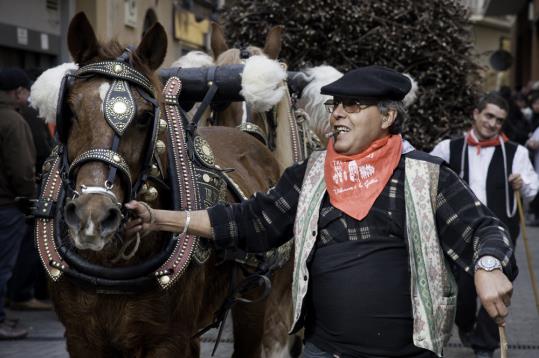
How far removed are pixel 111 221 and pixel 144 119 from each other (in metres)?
0.63

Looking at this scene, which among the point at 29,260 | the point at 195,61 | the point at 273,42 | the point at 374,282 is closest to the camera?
the point at 374,282

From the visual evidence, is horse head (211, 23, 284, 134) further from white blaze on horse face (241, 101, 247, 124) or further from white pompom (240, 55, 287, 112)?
white pompom (240, 55, 287, 112)

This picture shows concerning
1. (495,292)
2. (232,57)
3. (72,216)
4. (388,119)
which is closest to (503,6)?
(232,57)

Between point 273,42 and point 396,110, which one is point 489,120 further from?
point 396,110

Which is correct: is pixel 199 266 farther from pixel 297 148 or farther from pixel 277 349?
pixel 297 148

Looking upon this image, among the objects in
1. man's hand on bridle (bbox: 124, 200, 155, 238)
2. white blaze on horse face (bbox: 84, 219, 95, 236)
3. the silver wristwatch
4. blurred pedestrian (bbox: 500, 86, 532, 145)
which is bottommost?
blurred pedestrian (bbox: 500, 86, 532, 145)

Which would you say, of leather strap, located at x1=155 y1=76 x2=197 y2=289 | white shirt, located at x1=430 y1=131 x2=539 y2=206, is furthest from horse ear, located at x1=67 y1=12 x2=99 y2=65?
white shirt, located at x1=430 y1=131 x2=539 y2=206

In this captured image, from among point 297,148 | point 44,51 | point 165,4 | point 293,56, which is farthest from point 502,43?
point 297,148

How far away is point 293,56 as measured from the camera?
998 centimetres

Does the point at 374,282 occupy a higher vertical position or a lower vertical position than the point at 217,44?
higher

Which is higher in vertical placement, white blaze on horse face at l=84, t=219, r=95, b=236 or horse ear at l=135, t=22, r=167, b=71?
horse ear at l=135, t=22, r=167, b=71

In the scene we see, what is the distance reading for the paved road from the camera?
781 centimetres

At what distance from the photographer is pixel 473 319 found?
7953 mm

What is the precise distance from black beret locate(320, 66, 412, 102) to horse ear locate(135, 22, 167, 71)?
792mm
